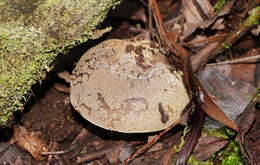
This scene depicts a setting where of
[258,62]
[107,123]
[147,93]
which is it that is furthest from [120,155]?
[258,62]

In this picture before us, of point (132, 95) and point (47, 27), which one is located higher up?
point (47, 27)

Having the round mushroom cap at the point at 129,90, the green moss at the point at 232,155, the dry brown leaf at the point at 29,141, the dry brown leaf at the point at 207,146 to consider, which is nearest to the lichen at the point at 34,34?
the round mushroom cap at the point at 129,90

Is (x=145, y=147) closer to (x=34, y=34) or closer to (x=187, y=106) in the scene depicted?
(x=187, y=106)

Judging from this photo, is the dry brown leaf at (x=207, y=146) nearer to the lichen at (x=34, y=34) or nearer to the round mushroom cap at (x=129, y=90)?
the round mushroom cap at (x=129, y=90)

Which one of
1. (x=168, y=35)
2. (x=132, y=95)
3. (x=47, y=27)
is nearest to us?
(x=47, y=27)

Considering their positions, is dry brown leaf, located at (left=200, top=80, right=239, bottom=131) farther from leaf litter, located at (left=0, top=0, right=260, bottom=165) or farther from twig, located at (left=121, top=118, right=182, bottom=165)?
twig, located at (left=121, top=118, right=182, bottom=165)

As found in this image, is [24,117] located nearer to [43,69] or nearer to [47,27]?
[43,69]

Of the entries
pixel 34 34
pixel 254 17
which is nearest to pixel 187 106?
pixel 254 17

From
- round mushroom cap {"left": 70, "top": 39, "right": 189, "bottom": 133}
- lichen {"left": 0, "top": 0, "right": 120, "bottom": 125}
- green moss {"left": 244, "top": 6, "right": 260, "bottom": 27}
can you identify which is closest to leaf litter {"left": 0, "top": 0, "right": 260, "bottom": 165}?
green moss {"left": 244, "top": 6, "right": 260, "bottom": 27}
